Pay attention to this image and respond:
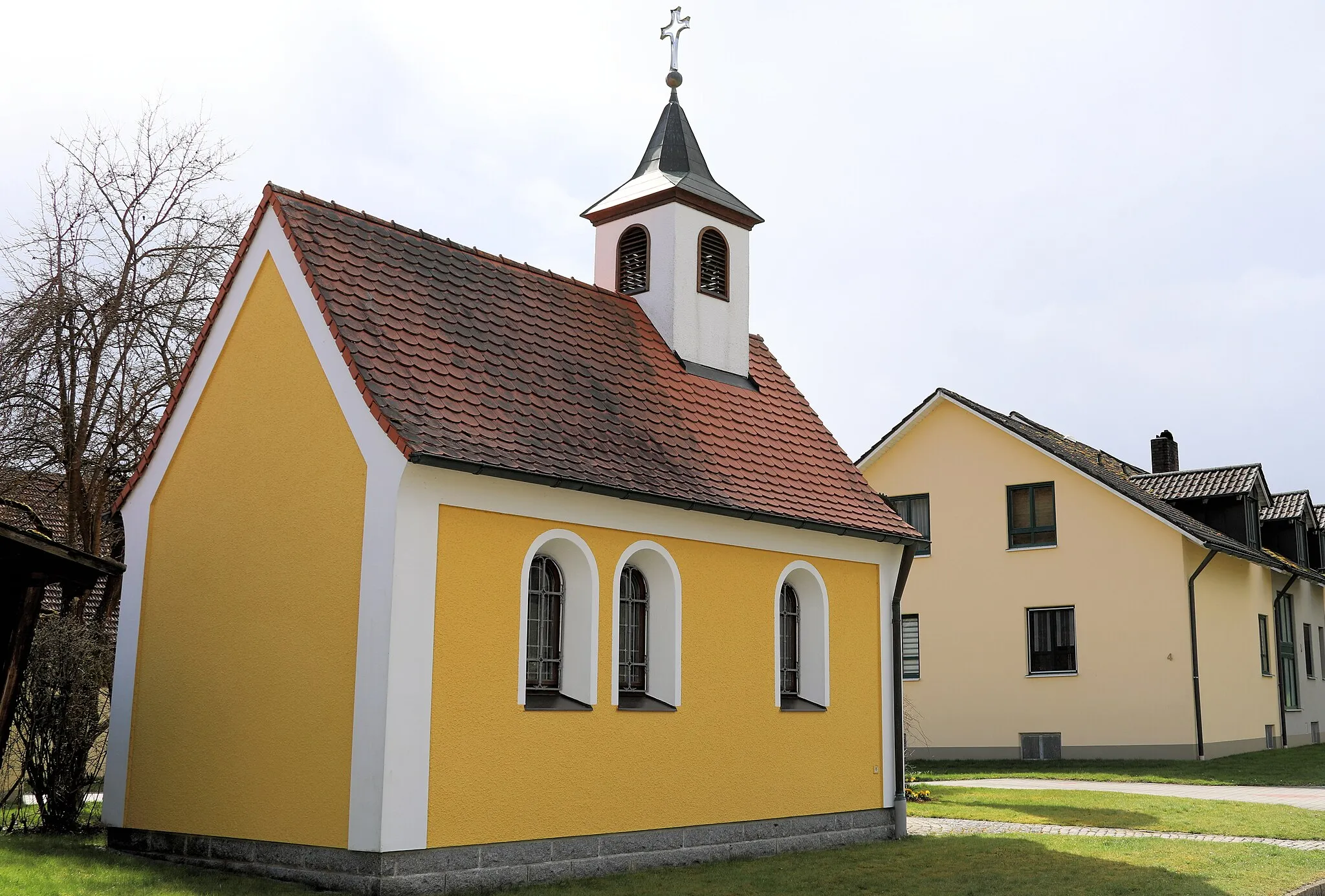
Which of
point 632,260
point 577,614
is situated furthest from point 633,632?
point 632,260

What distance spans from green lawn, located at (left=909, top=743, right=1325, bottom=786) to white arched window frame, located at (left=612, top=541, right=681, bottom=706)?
472 inches

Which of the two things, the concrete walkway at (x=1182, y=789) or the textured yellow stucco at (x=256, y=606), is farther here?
the concrete walkway at (x=1182, y=789)

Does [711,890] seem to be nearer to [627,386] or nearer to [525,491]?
[525,491]

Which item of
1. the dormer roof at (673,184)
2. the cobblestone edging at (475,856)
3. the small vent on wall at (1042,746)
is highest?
the dormer roof at (673,184)

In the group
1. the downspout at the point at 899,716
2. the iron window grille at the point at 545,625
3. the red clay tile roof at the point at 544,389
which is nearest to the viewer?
the red clay tile roof at the point at 544,389

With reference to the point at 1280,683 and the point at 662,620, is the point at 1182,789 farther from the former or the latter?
the point at 662,620

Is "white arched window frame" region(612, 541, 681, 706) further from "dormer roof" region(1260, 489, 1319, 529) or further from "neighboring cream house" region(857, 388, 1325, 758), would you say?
"dormer roof" region(1260, 489, 1319, 529)

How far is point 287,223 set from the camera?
40.7ft

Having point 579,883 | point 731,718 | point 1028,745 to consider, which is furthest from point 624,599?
point 1028,745

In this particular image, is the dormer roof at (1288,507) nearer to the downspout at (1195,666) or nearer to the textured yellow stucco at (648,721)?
the downspout at (1195,666)

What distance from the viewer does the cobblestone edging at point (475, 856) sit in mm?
10281

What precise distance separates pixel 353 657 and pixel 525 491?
224 centimetres

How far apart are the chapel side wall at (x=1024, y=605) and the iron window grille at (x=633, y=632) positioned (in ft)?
53.6

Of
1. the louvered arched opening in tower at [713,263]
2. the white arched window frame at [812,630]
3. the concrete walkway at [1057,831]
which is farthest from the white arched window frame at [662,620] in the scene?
the louvered arched opening in tower at [713,263]
